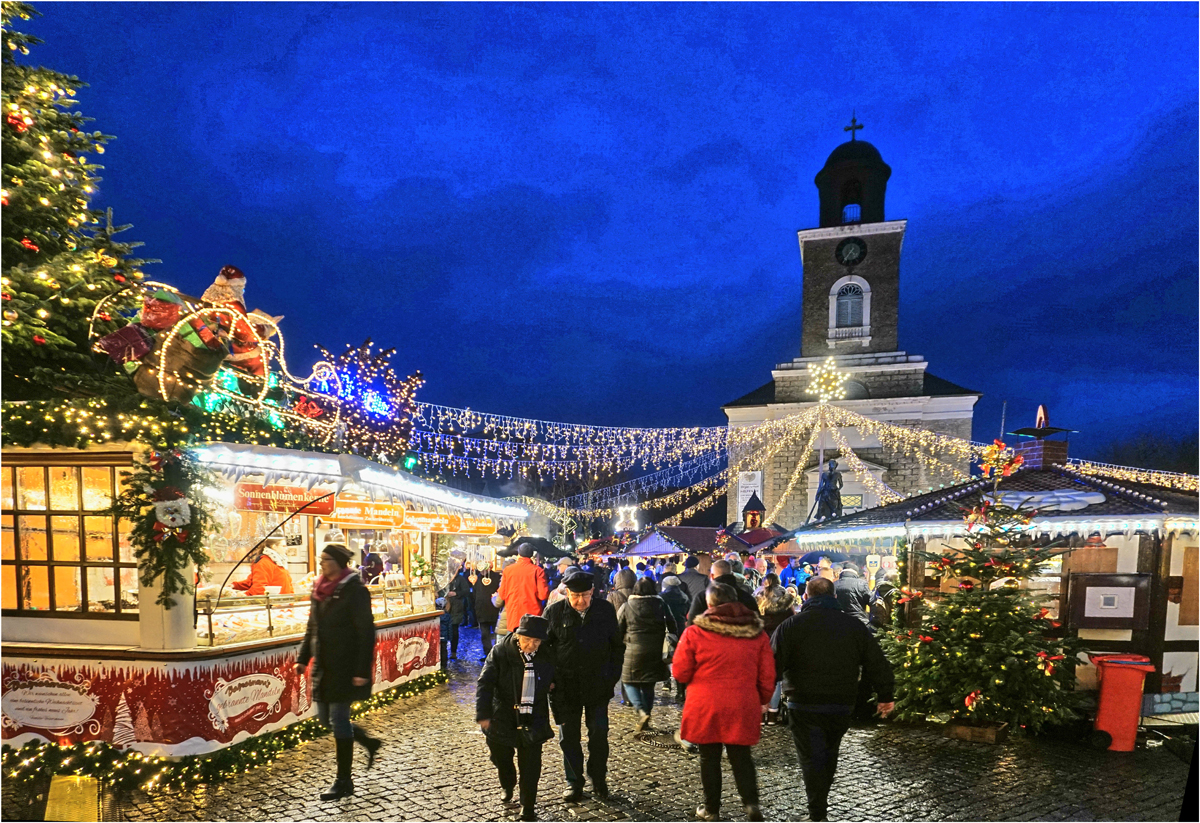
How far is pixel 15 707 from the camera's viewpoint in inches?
224

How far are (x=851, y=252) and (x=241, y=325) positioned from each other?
92.4ft

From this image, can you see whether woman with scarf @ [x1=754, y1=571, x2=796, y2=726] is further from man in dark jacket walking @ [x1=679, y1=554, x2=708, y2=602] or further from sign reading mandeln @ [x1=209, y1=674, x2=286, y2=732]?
sign reading mandeln @ [x1=209, y1=674, x2=286, y2=732]

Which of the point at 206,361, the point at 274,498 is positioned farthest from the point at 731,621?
the point at 274,498

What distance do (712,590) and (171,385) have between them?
5.13 meters

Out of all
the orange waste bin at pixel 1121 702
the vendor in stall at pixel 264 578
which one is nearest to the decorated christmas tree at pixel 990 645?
the orange waste bin at pixel 1121 702

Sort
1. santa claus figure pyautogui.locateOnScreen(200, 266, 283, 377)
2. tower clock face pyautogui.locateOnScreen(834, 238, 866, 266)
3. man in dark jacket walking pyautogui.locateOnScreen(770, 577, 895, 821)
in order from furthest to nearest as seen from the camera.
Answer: tower clock face pyautogui.locateOnScreen(834, 238, 866, 266) < santa claus figure pyautogui.locateOnScreen(200, 266, 283, 377) < man in dark jacket walking pyautogui.locateOnScreen(770, 577, 895, 821)

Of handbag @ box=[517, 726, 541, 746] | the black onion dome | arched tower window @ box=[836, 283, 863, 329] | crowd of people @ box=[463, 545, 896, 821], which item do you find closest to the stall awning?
crowd of people @ box=[463, 545, 896, 821]

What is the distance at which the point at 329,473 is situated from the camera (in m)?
6.58

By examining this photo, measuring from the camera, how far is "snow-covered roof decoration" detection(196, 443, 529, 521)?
5773 mm

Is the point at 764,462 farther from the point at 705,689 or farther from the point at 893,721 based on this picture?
the point at 705,689

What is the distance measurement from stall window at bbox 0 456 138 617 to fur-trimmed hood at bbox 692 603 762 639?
5.28 m

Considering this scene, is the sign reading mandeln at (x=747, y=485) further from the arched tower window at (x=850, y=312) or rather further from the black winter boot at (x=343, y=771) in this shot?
the black winter boot at (x=343, y=771)

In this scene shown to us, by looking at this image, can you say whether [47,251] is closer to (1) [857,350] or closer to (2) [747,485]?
(2) [747,485]

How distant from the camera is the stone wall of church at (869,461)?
84.3ft
